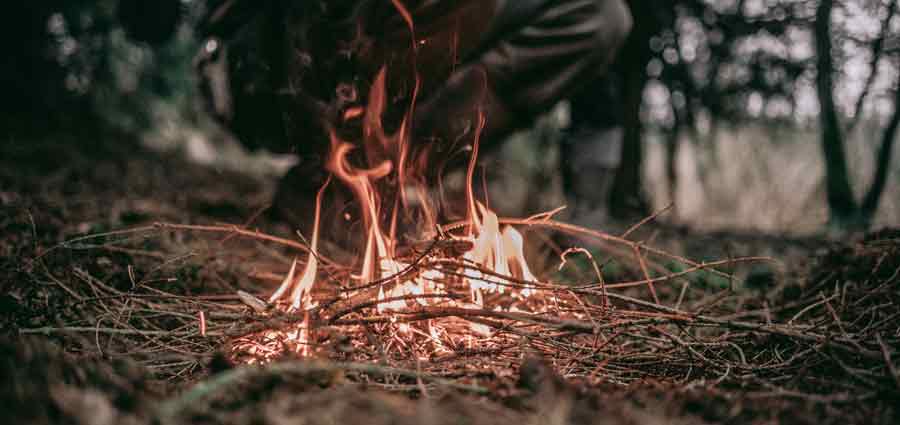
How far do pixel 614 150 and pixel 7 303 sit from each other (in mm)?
2773

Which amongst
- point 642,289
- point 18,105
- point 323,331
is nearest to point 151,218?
point 323,331

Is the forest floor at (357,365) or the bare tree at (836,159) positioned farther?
the bare tree at (836,159)

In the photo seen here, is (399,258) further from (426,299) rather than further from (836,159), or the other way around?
(836,159)

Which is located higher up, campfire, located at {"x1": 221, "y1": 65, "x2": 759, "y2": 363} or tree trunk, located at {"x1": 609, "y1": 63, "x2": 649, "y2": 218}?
tree trunk, located at {"x1": 609, "y1": 63, "x2": 649, "y2": 218}

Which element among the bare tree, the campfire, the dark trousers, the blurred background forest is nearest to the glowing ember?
the campfire

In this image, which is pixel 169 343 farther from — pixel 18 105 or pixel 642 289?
pixel 18 105

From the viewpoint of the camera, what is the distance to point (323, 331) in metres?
1.32

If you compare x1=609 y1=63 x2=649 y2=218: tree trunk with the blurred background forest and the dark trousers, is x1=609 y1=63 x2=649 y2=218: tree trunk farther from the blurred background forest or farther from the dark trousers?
the dark trousers

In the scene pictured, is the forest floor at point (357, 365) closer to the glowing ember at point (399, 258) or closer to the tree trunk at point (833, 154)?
the glowing ember at point (399, 258)

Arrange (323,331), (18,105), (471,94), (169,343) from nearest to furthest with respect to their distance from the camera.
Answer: (323,331) < (169,343) < (471,94) < (18,105)

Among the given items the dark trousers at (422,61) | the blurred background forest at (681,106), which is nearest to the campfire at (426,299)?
the dark trousers at (422,61)

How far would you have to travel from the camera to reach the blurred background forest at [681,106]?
128 inches

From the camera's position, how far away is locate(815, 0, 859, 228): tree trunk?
3.20 metres

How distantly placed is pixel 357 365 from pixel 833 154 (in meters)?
3.28
